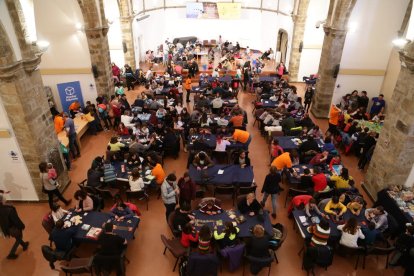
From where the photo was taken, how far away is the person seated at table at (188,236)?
5903mm

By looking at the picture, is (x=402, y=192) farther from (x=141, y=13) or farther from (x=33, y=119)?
(x=141, y=13)

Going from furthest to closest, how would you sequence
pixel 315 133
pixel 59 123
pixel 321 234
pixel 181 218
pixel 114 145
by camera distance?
pixel 59 123, pixel 315 133, pixel 114 145, pixel 181 218, pixel 321 234

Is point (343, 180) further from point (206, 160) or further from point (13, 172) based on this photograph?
point (13, 172)

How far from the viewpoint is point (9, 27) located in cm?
645

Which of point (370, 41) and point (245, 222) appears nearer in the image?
point (245, 222)

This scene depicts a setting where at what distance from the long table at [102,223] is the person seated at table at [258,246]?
243 centimetres

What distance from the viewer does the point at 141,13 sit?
1955cm

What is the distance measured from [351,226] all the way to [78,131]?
889 centimetres

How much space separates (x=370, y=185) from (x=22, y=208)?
944 centimetres

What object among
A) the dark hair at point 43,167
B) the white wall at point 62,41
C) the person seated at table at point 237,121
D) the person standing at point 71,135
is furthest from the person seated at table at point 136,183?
the white wall at point 62,41

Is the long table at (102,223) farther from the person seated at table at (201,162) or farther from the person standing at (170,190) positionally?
the person seated at table at (201,162)

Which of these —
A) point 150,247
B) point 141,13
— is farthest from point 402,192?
point 141,13

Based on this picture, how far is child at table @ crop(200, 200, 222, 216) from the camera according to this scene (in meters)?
6.66

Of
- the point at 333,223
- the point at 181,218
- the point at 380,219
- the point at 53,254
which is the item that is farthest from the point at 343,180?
the point at 53,254
